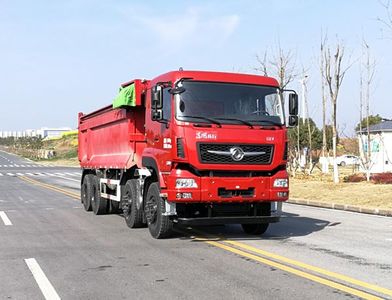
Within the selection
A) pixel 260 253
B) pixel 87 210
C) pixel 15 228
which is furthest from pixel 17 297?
pixel 87 210

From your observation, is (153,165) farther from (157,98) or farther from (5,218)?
(5,218)

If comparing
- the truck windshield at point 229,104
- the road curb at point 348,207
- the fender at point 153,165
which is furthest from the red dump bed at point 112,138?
the road curb at point 348,207

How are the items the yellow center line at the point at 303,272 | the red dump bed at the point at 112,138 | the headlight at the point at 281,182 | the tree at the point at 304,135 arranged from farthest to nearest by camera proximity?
1. the tree at the point at 304,135
2. the red dump bed at the point at 112,138
3. the headlight at the point at 281,182
4. the yellow center line at the point at 303,272

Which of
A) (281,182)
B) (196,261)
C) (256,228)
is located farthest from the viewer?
(256,228)

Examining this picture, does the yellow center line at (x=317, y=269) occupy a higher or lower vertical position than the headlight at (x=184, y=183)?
lower

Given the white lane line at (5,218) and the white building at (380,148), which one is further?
the white building at (380,148)

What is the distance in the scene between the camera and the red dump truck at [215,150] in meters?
9.05

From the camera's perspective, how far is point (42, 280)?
676cm

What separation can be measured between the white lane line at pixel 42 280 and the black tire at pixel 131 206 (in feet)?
11.0

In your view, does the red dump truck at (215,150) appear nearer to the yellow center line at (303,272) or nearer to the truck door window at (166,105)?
the truck door window at (166,105)

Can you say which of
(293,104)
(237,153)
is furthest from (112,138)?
(293,104)

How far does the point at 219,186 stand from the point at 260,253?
1.39 m

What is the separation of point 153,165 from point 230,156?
159 centimetres

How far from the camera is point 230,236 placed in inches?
408
